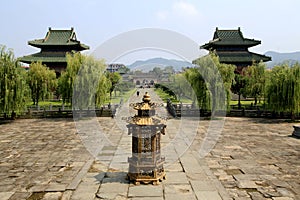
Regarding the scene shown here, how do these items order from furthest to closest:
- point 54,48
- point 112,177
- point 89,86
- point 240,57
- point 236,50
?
point 236,50
point 54,48
point 240,57
point 89,86
point 112,177

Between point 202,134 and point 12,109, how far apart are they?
1274 cm

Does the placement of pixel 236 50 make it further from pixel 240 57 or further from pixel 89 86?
pixel 89 86

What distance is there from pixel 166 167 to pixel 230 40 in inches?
1363

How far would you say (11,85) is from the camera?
18.9 metres

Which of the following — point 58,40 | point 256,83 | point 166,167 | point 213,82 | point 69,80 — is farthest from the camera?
point 58,40

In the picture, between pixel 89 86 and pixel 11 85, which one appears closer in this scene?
pixel 11 85

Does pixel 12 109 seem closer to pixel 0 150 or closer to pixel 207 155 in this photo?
pixel 0 150

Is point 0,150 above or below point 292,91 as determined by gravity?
below

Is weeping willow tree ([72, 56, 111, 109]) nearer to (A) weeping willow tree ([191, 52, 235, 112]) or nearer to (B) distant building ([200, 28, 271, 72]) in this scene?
(A) weeping willow tree ([191, 52, 235, 112])

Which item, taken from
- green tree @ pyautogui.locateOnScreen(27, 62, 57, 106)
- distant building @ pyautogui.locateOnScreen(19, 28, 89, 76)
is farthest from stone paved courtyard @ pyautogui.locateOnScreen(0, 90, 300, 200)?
distant building @ pyautogui.locateOnScreen(19, 28, 89, 76)

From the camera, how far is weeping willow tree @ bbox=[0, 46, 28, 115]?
1872 centimetres

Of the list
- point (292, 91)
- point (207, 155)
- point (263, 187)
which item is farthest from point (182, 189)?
point (292, 91)

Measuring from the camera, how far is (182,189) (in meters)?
7.23

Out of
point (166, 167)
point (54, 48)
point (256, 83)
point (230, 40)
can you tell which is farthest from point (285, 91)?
point (54, 48)
